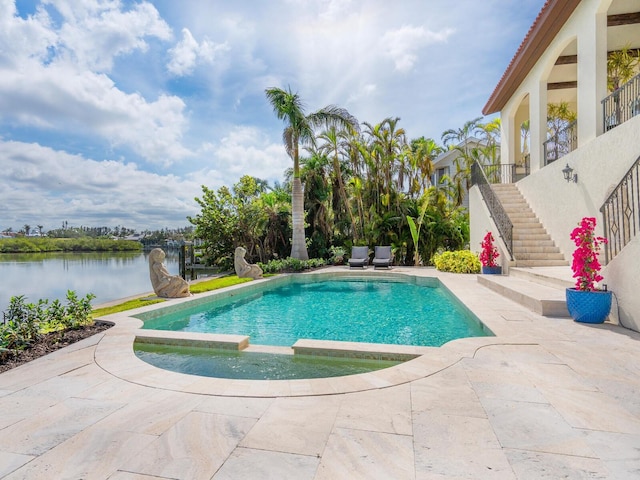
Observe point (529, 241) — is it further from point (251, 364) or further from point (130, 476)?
point (130, 476)

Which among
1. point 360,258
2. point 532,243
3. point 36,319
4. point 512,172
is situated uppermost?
point 512,172

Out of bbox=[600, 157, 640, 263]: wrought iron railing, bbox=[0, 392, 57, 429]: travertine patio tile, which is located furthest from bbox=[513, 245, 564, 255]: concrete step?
bbox=[0, 392, 57, 429]: travertine patio tile

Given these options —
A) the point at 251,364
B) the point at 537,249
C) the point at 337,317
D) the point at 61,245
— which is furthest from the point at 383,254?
the point at 61,245

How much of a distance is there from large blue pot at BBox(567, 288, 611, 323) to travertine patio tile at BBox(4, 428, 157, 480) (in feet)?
21.3

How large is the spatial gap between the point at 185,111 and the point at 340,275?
9.25m

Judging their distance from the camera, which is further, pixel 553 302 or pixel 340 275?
pixel 340 275

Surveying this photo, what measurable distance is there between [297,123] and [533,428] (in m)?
15.3

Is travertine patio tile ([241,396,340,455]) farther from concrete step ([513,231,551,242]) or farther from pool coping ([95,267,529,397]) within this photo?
concrete step ([513,231,551,242])

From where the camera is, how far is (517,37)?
13844 mm

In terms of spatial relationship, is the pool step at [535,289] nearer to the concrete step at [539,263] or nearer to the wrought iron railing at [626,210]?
the concrete step at [539,263]

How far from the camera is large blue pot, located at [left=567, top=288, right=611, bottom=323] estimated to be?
5.73 meters

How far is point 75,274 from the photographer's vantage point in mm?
21734

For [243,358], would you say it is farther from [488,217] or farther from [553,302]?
[488,217]

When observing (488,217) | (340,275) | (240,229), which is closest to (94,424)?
(340,275)
